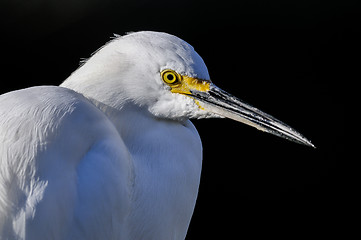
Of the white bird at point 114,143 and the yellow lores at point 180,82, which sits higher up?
the yellow lores at point 180,82

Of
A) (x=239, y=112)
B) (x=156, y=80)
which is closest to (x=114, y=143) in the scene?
(x=156, y=80)

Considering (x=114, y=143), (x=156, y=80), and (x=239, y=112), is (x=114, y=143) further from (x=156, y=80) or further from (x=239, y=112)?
(x=239, y=112)

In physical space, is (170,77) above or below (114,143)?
above

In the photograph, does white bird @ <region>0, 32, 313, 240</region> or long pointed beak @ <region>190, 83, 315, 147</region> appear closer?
white bird @ <region>0, 32, 313, 240</region>

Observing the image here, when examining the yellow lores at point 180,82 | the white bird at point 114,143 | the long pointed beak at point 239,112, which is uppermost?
the yellow lores at point 180,82

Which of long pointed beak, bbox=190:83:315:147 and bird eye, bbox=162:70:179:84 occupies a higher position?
bird eye, bbox=162:70:179:84

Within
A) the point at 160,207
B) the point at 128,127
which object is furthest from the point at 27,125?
the point at 160,207

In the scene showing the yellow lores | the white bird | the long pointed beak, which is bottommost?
the white bird

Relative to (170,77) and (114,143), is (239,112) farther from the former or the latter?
(114,143)
